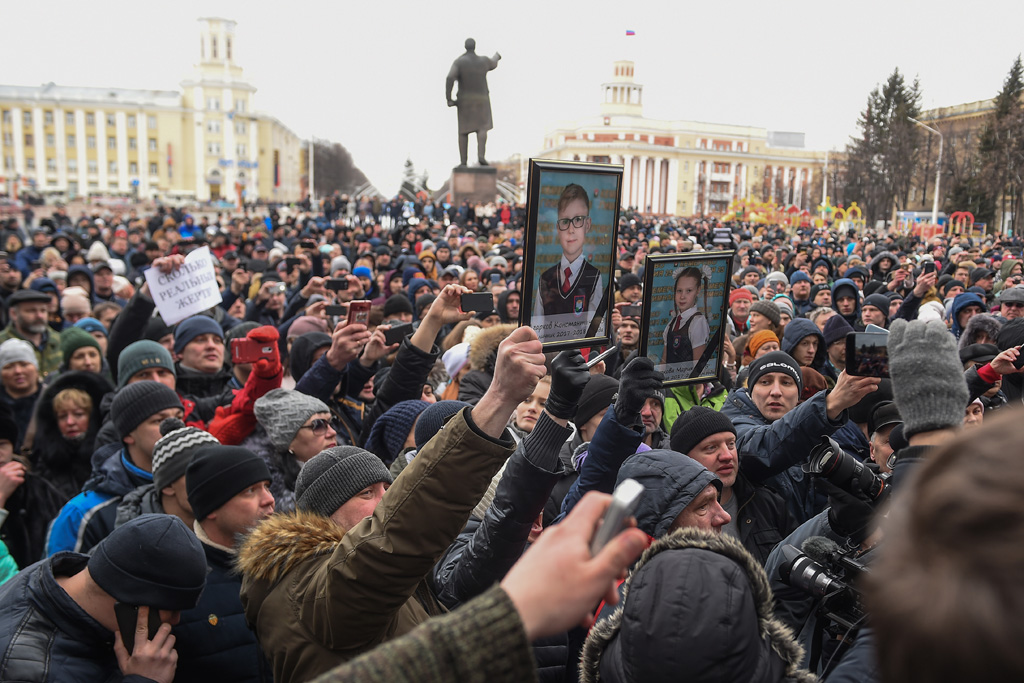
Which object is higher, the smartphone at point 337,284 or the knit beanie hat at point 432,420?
the smartphone at point 337,284

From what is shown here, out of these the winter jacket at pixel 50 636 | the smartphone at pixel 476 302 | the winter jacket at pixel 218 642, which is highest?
the smartphone at pixel 476 302

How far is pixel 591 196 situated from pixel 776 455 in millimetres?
1433

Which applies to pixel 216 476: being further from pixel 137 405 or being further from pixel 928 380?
pixel 928 380

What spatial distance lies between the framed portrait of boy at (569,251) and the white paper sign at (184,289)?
408cm

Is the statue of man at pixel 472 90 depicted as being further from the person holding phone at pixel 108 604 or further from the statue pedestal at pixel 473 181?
the person holding phone at pixel 108 604

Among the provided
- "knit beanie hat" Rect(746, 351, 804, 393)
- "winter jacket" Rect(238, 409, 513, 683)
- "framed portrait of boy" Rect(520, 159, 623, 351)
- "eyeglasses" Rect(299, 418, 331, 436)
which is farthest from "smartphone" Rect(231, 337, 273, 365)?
"knit beanie hat" Rect(746, 351, 804, 393)

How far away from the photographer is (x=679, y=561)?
1780 mm

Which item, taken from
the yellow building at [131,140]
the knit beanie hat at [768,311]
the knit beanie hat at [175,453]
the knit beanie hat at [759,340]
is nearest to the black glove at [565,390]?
the knit beanie hat at [175,453]

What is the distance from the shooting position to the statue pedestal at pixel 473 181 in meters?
23.1

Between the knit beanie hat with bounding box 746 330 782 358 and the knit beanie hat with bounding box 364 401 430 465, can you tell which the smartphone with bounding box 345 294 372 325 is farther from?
the knit beanie hat with bounding box 746 330 782 358

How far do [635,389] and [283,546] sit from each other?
1210mm

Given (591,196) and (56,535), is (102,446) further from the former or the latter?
(591,196)

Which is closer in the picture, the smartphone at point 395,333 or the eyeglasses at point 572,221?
the eyeglasses at point 572,221

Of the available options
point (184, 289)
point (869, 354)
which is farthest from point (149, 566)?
point (184, 289)
